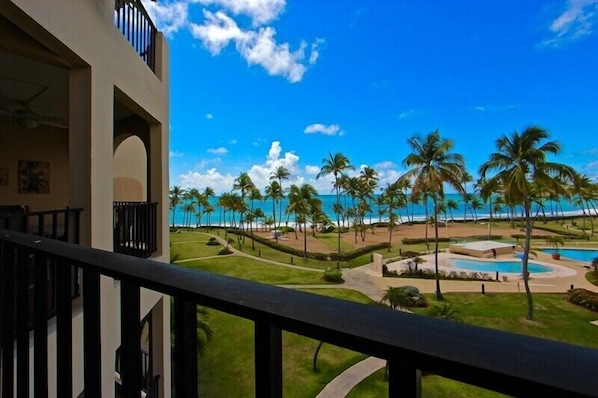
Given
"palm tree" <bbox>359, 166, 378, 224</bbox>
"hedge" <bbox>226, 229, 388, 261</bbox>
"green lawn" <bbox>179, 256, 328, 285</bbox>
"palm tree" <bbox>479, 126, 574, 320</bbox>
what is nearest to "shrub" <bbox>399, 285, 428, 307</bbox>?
"palm tree" <bbox>479, 126, 574, 320</bbox>

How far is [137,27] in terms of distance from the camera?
432 cm

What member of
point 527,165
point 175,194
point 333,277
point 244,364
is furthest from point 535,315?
point 175,194

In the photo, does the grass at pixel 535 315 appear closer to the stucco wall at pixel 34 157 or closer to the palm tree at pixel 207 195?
the stucco wall at pixel 34 157

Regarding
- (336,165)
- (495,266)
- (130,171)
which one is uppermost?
(336,165)

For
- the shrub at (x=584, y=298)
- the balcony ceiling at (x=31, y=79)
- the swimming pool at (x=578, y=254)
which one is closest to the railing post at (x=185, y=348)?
the balcony ceiling at (x=31, y=79)

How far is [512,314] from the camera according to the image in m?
14.4

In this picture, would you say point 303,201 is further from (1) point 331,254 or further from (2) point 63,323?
(2) point 63,323

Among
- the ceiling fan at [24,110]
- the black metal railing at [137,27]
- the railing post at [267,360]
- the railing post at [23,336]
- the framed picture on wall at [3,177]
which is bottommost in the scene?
the railing post at [23,336]

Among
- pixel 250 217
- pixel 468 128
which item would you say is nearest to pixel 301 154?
pixel 468 128

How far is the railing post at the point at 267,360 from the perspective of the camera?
59 cm

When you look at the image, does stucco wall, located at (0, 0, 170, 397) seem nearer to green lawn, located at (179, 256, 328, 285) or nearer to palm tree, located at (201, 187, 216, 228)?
green lawn, located at (179, 256, 328, 285)

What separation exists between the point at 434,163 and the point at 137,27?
16899mm

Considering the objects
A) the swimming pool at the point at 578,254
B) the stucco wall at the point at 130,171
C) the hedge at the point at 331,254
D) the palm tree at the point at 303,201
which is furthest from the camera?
the palm tree at the point at 303,201

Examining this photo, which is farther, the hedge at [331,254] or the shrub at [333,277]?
the hedge at [331,254]
